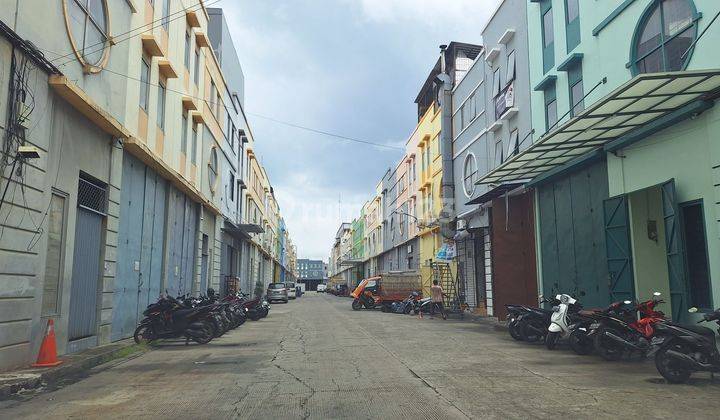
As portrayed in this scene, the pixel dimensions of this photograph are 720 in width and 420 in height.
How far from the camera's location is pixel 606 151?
1277 cm

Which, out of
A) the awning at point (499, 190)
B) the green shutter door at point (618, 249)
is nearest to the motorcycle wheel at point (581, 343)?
the green shutter door at point (618, 249)

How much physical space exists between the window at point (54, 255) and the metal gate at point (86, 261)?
2.18 feet

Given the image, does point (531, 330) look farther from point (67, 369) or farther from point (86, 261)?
point (86, 261)

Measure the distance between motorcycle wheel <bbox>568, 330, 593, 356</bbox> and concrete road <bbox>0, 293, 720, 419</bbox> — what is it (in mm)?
322

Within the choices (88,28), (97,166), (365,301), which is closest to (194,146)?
(97,166)

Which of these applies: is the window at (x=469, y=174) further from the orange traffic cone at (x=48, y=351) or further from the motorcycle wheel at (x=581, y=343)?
the orange traffic cone at (x=48, y=351)

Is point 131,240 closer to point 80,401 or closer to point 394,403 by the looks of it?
point 80,401

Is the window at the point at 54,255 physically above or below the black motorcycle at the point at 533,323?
above

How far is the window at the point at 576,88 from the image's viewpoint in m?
14.4

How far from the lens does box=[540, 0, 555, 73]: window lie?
53.1 ft

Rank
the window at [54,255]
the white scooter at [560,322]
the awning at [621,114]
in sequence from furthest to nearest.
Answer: the white scooter at [560,322] < the window at [54,255] < the awning at [621,114]

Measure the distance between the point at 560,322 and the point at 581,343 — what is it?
62 centimetres

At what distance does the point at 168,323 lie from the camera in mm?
12367

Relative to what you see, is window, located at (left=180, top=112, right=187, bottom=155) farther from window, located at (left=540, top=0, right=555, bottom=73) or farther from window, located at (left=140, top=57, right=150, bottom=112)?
window, located at (left=540, top=0, right=555, bottom=73)
